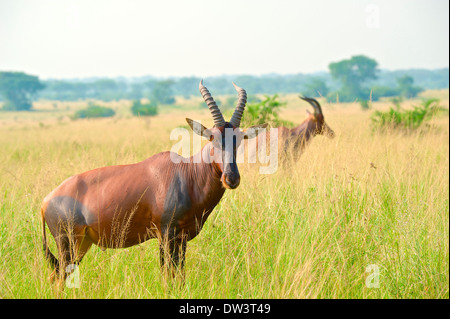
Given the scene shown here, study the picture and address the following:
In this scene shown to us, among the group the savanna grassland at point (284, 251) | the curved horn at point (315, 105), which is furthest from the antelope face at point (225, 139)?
the curved horn at point (315, 105)

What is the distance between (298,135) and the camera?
7.52 m

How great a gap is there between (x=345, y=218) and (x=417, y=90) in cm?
6024

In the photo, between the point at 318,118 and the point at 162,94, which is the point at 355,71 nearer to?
the point at 162,94

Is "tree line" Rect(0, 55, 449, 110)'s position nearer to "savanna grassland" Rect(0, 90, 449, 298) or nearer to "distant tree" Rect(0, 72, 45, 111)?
"distant tree" Rect(0, 72, 45, 111)

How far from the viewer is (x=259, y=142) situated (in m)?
7.26

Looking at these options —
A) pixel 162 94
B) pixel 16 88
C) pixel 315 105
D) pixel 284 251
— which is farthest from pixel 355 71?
pixel 284 251

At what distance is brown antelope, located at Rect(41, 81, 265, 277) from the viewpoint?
3594 millimetres

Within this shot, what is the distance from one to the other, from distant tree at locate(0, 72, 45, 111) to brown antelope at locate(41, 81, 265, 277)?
61.8 metres

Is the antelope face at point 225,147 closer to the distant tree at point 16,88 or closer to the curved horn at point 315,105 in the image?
the curved horn at point 315,105

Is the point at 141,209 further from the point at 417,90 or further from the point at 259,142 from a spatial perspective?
the point at 417,90

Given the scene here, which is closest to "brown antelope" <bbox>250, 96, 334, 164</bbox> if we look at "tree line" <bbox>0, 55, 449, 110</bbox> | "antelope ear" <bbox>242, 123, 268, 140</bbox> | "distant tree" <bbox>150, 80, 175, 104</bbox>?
"antelope ear" <bbox>242, 123, 268, 140</bbox>

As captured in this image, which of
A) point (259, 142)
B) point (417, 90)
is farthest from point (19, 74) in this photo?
point (259, 142)

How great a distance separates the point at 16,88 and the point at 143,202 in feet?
215
